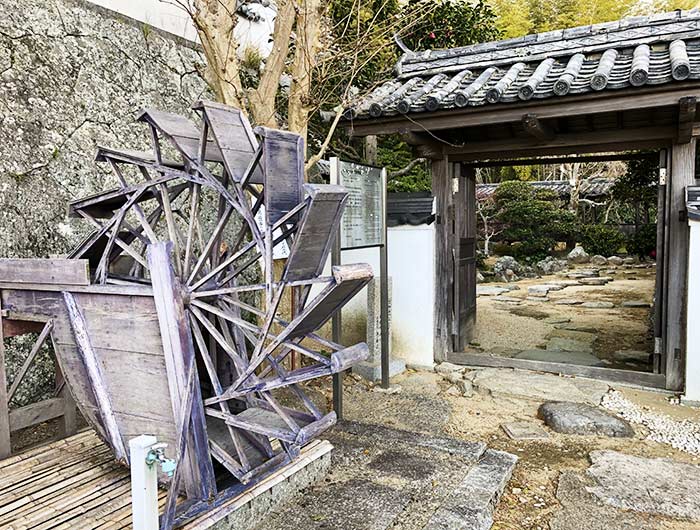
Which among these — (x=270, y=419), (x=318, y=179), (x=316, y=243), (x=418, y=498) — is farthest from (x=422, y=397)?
(x=318, y=179)

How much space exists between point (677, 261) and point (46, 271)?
602 cm

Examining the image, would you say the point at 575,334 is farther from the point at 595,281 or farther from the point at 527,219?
the point at 527,219

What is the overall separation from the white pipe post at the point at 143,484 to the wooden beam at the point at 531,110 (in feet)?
16.5

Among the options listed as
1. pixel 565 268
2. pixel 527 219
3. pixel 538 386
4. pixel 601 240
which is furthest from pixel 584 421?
pixel 601 240

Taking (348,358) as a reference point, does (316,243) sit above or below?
above

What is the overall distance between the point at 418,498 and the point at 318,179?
6.99 m

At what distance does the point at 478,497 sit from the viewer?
340cm

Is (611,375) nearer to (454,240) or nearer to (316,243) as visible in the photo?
(454,240)

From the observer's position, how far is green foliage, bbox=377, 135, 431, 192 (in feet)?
33.6

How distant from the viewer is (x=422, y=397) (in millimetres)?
5992

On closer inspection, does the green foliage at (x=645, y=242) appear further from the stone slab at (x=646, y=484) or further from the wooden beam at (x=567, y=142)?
the stone slab at (x=646, y=484)

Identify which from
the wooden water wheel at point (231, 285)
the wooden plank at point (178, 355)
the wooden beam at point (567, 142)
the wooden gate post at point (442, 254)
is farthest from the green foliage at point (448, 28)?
the wooden plank at point (178, 355)

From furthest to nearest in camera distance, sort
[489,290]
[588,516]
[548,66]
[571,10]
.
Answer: [571,10], [489,290], [548,66], [588,516]

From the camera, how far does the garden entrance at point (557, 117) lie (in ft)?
17.7
